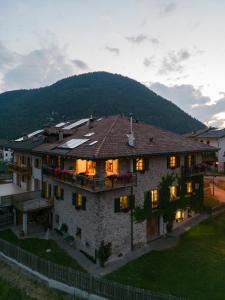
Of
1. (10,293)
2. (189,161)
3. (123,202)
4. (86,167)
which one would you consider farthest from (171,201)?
(10,293)

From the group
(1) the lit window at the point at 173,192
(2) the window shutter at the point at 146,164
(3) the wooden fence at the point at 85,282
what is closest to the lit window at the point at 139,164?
(2) the window shutter at the point at 146,164

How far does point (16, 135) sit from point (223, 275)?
374 feet

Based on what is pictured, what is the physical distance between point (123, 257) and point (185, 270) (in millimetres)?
5749

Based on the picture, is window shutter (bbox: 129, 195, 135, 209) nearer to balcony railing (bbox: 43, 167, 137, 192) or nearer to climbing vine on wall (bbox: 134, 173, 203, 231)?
climbing vine on wall (bbox: 134, 173, 203, 231)

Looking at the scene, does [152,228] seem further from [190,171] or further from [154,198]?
[190,171]

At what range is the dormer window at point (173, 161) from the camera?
2877 centimetres

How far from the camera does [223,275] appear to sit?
65.7 feet

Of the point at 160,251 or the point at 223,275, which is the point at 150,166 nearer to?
the point at 160,251

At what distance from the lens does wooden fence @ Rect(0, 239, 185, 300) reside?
16.1 m

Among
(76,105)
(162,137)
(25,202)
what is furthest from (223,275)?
(76,105)

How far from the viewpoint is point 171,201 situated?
28906 mm

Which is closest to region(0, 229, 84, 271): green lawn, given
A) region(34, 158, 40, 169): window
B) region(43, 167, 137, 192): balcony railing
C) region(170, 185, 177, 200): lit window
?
region(43, 167, 137, 192): balcony railing

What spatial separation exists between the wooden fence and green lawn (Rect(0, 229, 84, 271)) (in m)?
2.31

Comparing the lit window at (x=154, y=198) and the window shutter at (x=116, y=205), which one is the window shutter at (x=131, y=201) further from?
the lit window at (x=154, y=198)
